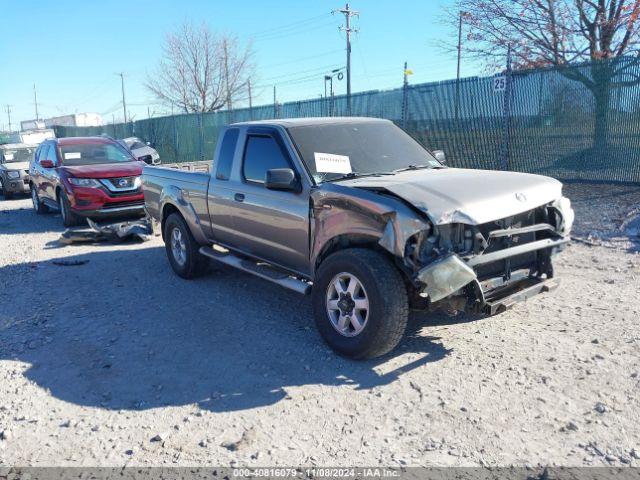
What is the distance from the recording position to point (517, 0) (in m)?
16.3

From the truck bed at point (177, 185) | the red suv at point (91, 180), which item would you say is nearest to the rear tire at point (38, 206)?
the red suv at point (91, 180)

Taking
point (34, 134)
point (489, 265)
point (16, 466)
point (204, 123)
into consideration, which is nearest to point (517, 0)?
point (204, 123)

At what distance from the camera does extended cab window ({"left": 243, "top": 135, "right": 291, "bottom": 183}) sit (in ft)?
17.2

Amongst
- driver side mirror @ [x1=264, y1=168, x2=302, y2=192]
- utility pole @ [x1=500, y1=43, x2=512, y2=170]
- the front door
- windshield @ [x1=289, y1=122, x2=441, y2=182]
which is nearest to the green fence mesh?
utility pole @ [x1=500, y1=43, x2=512, y2=170]

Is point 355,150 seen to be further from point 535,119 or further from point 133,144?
point 133,144

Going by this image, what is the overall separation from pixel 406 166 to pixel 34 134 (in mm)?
43014

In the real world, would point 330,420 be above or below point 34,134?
below

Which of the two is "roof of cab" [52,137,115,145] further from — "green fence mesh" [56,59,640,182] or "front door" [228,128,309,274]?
"front door" [228,128,309,274]

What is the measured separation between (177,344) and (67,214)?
279 inches

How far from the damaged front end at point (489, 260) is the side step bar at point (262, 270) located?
124cm

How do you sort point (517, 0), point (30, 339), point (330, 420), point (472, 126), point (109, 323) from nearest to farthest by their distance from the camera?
point (330, 420) → point (30, 339) → point (109, 323) → point (472, 126) → point (517, 0)

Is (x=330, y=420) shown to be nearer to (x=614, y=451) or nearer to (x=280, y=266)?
(x=614, y=451)

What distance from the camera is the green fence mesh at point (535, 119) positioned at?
10445 millimetres

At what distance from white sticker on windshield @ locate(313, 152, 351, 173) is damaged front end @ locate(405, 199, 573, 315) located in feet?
4.23
